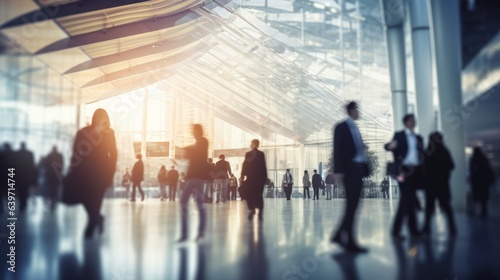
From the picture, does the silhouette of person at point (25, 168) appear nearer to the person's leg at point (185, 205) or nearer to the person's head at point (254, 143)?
the person's leg at point (185, 205)

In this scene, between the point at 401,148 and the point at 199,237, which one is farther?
the point at 199,237

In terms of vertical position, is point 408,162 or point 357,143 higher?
point 357,143

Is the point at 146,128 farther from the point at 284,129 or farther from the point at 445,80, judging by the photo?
the point at 445,80

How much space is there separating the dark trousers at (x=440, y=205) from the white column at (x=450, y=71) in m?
0.05

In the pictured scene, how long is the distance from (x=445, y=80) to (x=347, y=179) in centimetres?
82

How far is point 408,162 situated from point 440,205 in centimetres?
29

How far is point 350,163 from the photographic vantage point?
2.23 metres

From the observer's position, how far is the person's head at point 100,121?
7.46 ft

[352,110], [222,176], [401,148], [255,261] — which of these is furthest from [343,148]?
[222,176]

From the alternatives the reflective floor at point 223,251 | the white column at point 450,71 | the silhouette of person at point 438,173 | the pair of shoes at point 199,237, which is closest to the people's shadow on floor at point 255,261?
the reflective floor at point 223,251

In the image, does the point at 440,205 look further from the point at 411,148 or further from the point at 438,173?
the point at 411,148

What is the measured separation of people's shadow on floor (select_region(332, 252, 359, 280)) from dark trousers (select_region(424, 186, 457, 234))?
1.65ft

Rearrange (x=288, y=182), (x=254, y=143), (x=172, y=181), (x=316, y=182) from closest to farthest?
1. (x=172, y=181)
2. (x=316, y=182)
3. (x=288, y=182)
4. (x=254, y=143)

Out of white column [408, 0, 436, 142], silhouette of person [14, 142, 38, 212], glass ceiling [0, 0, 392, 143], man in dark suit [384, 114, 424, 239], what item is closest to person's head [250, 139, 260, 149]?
glass ceiling [0, 0, 392, 143]
